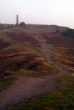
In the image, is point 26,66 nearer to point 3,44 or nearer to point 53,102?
point 53,102

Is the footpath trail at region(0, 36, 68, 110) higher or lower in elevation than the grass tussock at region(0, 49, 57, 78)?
higher

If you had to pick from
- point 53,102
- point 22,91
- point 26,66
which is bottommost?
point 26,66

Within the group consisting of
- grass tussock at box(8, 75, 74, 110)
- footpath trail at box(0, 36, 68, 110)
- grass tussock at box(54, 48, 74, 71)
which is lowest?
grass tussock at box(54, 48, 74, 71)

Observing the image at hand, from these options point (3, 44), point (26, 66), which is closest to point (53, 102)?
point (26, 66)

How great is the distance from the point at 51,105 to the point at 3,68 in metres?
30.5

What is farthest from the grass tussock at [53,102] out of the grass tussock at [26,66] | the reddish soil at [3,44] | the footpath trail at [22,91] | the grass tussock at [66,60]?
the reddish soil at [3,44]

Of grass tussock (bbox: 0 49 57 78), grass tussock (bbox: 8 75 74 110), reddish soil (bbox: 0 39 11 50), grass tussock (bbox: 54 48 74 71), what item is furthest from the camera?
reddish soil (bbox: 0 39 11 50)

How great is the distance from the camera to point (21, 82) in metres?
33.2

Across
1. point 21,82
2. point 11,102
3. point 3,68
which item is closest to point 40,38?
point 3,68

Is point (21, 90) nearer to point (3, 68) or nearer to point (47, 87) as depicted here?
point (47, 87)

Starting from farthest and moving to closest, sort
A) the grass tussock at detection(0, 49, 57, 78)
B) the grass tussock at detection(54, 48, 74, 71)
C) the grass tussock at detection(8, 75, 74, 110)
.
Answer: the grass tussock at detection(54, 48, 74, 71), the grass tussock at detection(0, 49, 57, 78), the grass tussock at detection(8, 75, 74, 110)

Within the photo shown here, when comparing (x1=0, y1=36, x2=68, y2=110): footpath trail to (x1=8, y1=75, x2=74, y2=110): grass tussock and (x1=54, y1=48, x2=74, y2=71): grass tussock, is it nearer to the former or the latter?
(x1=8, y1=75, x2=74, y2=110): grass tussock

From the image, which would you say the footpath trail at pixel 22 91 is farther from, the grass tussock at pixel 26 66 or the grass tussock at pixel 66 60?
the grass tussock at pixel 66 60

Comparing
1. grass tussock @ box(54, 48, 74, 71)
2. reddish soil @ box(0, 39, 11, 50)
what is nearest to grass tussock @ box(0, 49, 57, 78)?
grass tussock @ box(54, 48, 74, 71)
